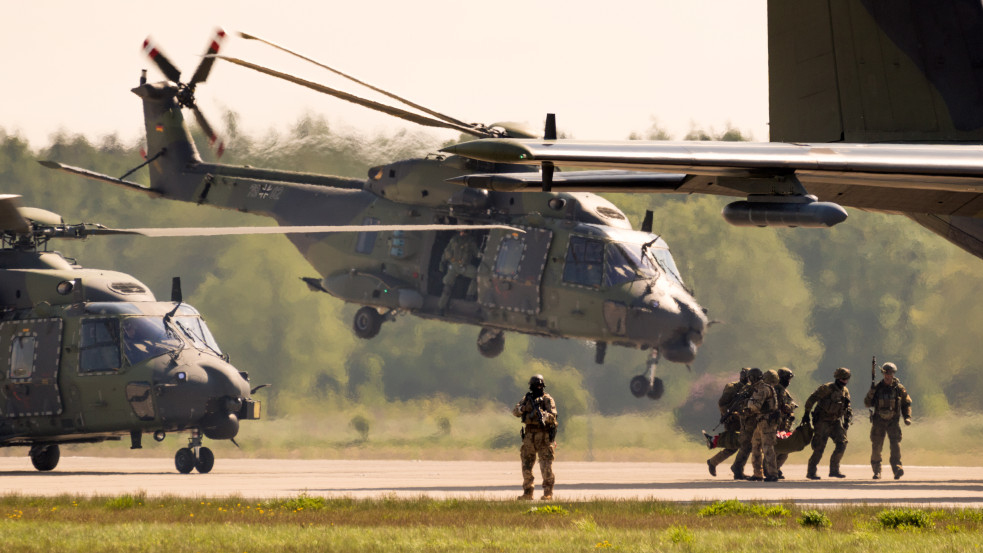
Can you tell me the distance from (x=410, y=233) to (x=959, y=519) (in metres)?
17.1

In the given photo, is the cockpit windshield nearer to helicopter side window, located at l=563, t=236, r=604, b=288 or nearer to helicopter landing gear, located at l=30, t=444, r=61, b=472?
helicopter landing gear, located at l=30, t=444, r=61, b=472

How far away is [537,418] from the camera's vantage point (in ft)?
47.4

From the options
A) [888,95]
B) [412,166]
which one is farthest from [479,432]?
[888,95]

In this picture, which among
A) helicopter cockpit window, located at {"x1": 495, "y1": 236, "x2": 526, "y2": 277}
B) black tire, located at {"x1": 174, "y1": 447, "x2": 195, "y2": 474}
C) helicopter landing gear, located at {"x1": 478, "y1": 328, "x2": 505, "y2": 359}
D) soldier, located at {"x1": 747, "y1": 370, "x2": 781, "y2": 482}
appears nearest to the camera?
soldier, located at {"x1": 747, "y1": 370, "x2": 781, "y2": 482}

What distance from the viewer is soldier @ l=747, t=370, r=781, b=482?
1894 cm

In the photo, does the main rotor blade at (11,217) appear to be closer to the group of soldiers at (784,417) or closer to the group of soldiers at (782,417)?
the group of soldiers at (782,417)

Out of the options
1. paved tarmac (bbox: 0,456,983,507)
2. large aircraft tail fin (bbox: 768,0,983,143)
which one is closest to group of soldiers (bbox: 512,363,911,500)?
paved tarmac (bbox: 0,456,983,507)

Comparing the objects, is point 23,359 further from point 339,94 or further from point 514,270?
point 514,270

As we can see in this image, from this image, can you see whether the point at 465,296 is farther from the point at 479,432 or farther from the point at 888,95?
the point at 888,95

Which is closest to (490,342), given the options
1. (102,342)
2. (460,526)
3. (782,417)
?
(102,342)

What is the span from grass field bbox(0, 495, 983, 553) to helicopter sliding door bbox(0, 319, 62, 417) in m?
7.11

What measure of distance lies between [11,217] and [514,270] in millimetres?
9755

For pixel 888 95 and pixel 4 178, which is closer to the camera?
pixel 888 95

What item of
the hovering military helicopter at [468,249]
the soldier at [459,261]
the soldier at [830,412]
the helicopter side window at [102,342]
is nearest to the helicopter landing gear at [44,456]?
the helicopter side window at [102,342]
